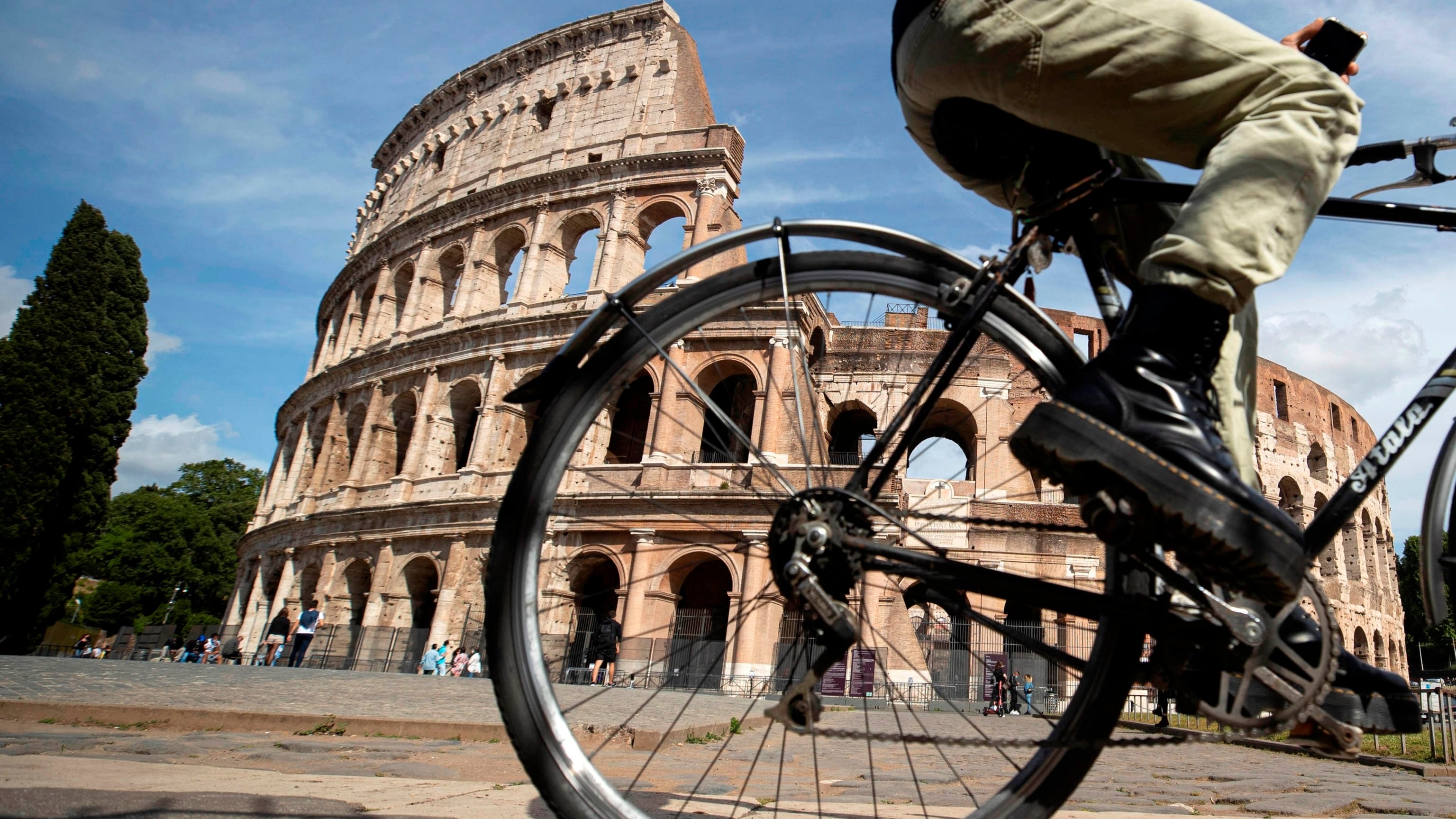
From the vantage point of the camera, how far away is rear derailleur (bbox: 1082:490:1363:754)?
1.26 meters

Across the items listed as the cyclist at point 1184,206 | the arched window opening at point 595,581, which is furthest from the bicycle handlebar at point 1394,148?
the arched window opening at point 595,581

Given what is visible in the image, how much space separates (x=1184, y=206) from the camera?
1.26 metres

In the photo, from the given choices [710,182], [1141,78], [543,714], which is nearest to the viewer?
[1141,78]

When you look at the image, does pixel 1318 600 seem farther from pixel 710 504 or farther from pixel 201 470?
pixel 201 470

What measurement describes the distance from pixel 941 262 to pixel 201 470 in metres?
59.2

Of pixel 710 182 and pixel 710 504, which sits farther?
pixel 710 182

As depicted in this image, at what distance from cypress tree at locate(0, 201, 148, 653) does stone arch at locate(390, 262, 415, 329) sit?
7041mm

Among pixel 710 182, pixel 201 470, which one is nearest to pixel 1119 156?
pixel 710 182

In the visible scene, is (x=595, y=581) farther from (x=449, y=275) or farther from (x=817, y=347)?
(x=449, y=275)

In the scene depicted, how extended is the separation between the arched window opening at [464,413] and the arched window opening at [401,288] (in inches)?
211

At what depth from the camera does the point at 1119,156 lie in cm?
162

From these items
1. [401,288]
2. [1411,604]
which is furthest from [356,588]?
[1411,604]

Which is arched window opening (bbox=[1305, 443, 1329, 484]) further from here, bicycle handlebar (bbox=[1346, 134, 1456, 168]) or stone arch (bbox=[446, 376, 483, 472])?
bicycle handlebar (bbox=[1346, 134, 1456, 168])

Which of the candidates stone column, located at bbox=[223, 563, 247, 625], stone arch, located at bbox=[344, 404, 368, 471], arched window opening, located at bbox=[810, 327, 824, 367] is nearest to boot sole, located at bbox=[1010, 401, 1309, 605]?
arched window opening, located at bbox=[810, 327, 824, 367]
